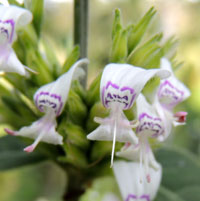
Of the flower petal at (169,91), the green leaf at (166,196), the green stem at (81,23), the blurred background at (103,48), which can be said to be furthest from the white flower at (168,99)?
the blurred background at (103,48)

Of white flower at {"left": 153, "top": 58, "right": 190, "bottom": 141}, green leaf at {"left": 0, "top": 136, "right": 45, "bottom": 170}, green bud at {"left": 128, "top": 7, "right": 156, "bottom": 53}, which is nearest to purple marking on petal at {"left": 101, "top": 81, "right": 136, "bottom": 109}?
white flower at {"left": 153, "top": 58, "right": 190, "bottom": 141}

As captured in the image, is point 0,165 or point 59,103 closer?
point 59,103

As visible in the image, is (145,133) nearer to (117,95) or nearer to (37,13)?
(117,95)

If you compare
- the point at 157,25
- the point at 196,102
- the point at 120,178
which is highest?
the point at 120,178

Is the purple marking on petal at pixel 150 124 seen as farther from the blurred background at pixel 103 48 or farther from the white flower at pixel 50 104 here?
the blurred background at pixel 103 48

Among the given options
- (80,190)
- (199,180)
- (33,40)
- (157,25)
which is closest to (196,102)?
(157,25)

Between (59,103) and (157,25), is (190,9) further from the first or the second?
(59,103)

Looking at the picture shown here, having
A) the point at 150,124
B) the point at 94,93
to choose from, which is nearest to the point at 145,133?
the point at 150,124
